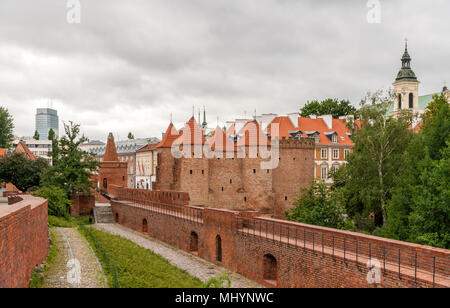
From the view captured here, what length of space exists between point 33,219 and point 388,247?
35.2ft

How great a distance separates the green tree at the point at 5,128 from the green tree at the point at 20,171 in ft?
82.9

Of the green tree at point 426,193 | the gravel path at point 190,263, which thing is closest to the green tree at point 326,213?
the green tree at point 426,193

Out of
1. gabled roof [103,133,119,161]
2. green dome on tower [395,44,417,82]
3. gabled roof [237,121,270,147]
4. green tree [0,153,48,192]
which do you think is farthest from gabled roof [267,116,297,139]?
green dome on tower [395,44,417,82]

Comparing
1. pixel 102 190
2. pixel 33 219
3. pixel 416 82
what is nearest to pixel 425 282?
pixel 33 219

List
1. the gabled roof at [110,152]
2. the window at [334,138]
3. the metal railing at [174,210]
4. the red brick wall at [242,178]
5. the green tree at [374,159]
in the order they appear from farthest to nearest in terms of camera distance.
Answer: the gabled roof at [110,152] < the window at [334,138] < the red brick wall at [242,178] < the green tree at [374,159] < the metal railing at [174,210]

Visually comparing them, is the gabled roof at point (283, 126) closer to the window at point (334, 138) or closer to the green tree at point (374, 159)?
the window at point (334, 138)

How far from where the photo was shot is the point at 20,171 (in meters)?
40.4

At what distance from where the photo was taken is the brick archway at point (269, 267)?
16.4 m

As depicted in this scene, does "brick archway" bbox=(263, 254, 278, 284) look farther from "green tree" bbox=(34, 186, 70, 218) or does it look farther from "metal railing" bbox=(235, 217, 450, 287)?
"green tree" bbox=(34, 186, 70, 218)

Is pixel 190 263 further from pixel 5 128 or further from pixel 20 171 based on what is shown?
pixel 5 128

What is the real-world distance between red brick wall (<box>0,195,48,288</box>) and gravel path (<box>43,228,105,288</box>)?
679 mm

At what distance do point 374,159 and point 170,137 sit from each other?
51.8 ft

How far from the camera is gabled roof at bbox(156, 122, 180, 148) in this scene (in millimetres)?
33312

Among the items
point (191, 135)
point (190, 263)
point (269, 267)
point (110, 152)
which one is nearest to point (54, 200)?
point (191, 135)
